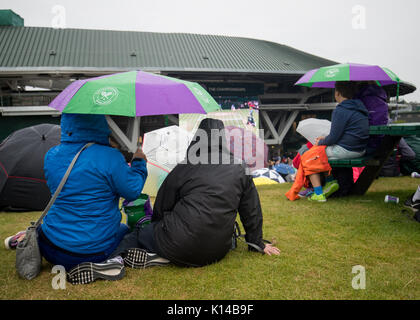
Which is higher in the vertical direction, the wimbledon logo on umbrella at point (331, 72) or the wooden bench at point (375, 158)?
the wimbledon logo on umbrella at point (331, 72)

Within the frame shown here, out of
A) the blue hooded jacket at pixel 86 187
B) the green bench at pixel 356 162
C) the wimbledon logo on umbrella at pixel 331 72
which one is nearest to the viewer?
the blue hooded jacket at pixel 86 187

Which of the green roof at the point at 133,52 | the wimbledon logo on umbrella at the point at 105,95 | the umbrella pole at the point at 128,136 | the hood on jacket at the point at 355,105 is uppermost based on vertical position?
the green roof at the point at 133,52

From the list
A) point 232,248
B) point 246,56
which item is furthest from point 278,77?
point 232,248

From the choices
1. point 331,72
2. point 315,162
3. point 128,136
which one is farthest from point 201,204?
point 128,136

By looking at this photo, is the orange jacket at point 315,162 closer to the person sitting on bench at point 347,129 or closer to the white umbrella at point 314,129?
the person sitting on bench at point 347,129

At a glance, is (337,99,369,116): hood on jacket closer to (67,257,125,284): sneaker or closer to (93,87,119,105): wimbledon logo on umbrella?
(93,87,119,105): wimbledon logo on umbrella

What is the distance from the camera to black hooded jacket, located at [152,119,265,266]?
7.80 feet

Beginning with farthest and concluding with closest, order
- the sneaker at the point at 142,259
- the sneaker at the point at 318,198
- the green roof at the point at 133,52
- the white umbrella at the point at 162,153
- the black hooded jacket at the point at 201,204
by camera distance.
A: the green roof at the point at 133,52, the white umbrella at the point at 162,153, the sneaker at the point at 318,198, the sneaker at the point at 142,259, the black hooded jacket at the point at 201,204

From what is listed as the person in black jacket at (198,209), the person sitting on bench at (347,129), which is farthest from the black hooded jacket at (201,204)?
the person sitting on bench at (347,129)

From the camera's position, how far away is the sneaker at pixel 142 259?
2.54 m

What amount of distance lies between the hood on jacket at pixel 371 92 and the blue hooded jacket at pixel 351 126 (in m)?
0.37

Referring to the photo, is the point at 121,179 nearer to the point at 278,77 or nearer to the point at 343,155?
the point at 343,155

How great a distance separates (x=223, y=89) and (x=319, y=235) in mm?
13925

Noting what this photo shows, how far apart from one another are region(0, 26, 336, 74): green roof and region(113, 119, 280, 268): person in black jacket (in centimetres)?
1212
